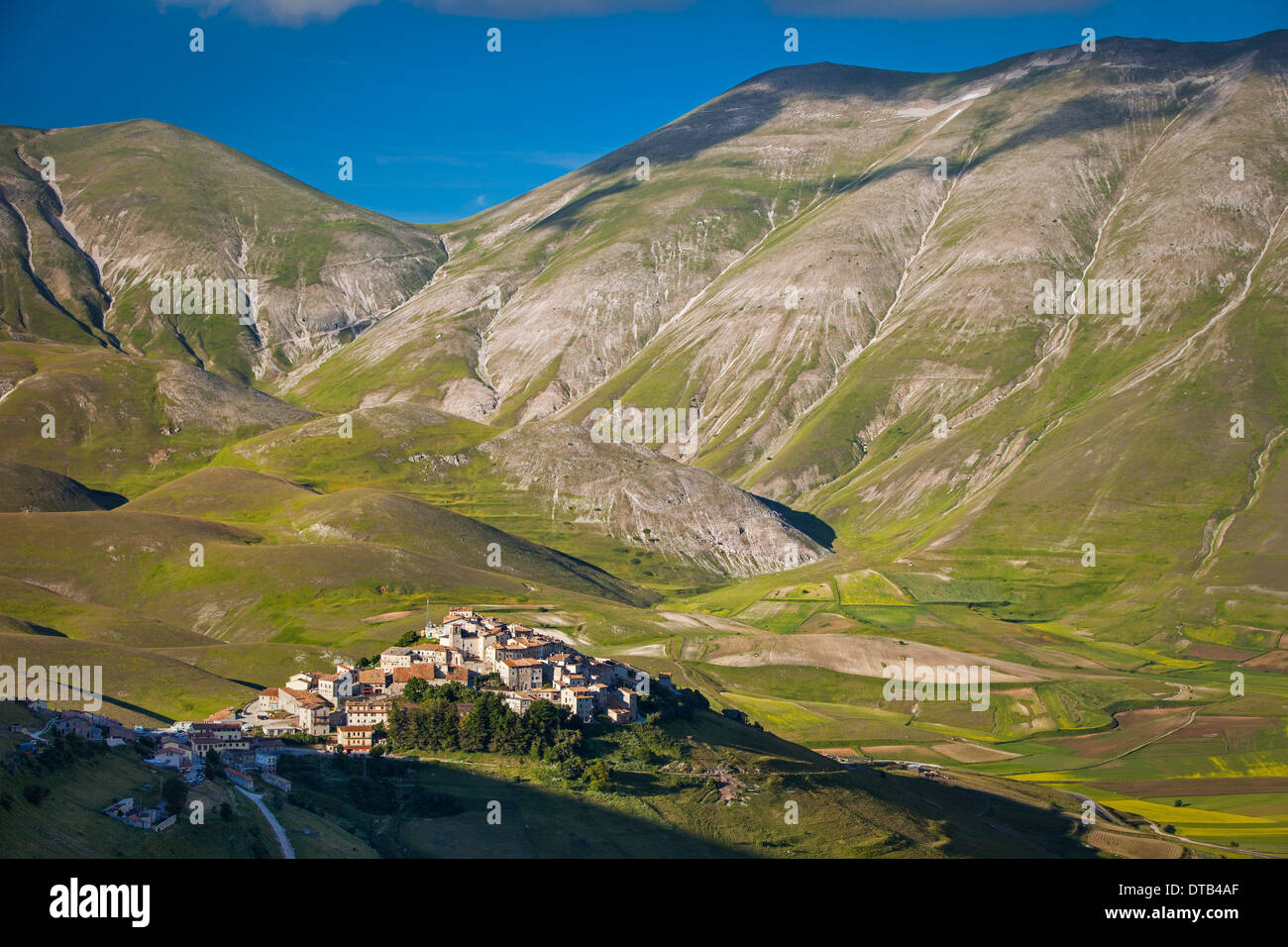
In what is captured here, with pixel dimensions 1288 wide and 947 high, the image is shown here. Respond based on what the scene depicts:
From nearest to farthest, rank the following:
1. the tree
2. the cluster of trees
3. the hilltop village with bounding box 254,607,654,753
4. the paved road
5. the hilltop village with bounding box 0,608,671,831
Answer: the paved road, the hilltop village with bounding box 0,608,671,831, the tree, the cluster of trees, the hilltop village with bounding box 254,607,654,753

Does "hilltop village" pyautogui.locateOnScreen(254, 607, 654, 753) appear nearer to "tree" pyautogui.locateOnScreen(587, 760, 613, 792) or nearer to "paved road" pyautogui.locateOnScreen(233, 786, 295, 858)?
"tree" pyautogui.locateOnScreen(587, 760, 613, 792)

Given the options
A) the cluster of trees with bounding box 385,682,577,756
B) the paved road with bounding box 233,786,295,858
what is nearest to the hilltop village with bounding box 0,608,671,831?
the cluster of trees with bounding box 385,682,577,756

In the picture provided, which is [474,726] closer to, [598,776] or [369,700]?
[369,700]

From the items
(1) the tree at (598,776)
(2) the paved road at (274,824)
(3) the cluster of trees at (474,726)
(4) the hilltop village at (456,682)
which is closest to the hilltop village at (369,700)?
(4) the hilltop village at (456,682)

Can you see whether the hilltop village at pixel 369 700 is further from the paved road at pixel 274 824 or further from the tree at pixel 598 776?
the tree at pixel 598 776
